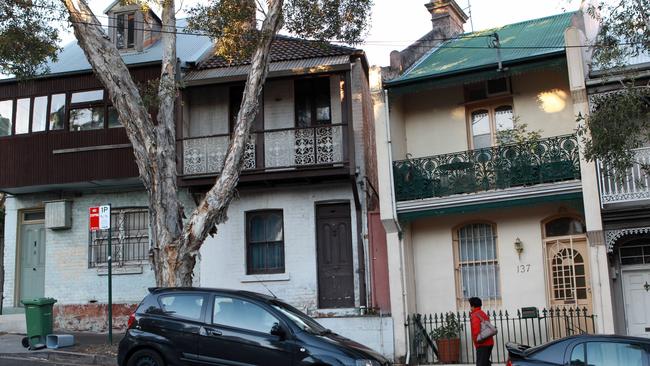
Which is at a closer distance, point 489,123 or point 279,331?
point 279,331

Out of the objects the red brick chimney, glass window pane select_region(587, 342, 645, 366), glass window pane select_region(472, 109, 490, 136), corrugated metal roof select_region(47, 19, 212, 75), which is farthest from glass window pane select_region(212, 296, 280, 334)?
the red brick chimney

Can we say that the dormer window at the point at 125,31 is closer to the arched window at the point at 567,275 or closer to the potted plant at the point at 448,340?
the potted plant at the point at 448,340

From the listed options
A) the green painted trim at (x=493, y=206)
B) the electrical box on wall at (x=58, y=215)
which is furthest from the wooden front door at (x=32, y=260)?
the green painted trim at (x=493, y=206)

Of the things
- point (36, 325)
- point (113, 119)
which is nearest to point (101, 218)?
point (36, 325)

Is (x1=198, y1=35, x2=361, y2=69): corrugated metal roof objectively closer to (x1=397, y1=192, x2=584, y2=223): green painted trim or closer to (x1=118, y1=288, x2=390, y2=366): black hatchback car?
(x1=397, y1=192, x2=584, y2=223): green painted trim

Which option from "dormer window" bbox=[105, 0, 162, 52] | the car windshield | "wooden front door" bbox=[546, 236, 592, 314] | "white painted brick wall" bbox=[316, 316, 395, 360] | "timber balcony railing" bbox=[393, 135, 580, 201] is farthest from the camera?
"dormer window" bbox=[105, 0, 162, 52]

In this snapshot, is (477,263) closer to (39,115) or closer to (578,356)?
(578,356)

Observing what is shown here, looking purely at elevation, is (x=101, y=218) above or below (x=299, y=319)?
above

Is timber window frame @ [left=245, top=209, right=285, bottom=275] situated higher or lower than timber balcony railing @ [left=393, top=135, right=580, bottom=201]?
lower

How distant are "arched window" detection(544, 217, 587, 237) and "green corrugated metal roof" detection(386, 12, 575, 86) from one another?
3761 millimetres

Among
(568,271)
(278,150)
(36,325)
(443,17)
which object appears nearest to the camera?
(36,325)

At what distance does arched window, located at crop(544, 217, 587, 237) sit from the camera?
1595cm

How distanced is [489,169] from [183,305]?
8.21 m

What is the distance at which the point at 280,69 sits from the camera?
711 inches
